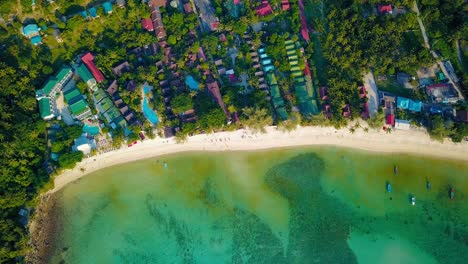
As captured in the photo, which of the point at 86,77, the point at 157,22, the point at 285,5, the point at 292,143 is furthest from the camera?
the point at 285,5

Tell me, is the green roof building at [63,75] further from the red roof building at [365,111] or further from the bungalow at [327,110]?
the red roof building at [365,111]

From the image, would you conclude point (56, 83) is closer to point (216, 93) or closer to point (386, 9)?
point (216, 93)

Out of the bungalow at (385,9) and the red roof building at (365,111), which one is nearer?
the red roof building at (365,111)

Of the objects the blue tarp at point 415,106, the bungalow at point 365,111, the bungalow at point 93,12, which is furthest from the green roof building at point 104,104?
the blue tarp at point 415,106

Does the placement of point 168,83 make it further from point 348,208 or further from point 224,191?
point 348,208

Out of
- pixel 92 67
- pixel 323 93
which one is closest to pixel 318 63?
pixel 323 93

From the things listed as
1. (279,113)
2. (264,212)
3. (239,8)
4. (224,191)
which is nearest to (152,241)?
(224,191)
